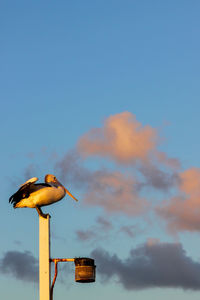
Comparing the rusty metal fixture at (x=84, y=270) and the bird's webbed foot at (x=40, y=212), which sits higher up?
the bird's webbed foot at (x=40, y=212)

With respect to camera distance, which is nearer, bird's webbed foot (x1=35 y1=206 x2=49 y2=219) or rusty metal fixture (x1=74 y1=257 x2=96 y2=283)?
rusty metal fixture (x1=74 y1=257 x2=96 y2=283)

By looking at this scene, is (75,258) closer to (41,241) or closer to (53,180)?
(41,241)

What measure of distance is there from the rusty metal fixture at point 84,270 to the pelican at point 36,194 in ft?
8.38

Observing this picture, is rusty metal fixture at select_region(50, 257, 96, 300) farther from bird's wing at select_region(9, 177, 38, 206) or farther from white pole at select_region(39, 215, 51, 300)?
bird's wing at select_region(9, 177, 38, 206)

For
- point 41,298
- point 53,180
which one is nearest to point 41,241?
point 41,298

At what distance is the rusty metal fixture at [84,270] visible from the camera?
16969 millimetres

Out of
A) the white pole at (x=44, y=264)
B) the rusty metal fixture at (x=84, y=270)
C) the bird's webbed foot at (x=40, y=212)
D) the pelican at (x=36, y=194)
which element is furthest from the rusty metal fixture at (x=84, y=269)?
the pelican at (x=36, y=194)

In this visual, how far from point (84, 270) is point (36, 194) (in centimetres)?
349

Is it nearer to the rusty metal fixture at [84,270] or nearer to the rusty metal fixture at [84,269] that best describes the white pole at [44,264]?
the rusty metal fixture at [84,269]

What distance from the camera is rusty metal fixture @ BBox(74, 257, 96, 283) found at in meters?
17.0

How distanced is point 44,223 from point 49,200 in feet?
4.57

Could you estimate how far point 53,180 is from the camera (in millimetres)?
20469

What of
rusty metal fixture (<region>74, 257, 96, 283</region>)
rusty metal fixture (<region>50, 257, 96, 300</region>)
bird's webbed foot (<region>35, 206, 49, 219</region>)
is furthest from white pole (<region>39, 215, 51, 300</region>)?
rusty metal fixture (<region>74, 257, 96, 283</region>)

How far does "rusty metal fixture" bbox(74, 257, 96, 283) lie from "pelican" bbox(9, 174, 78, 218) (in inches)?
101
